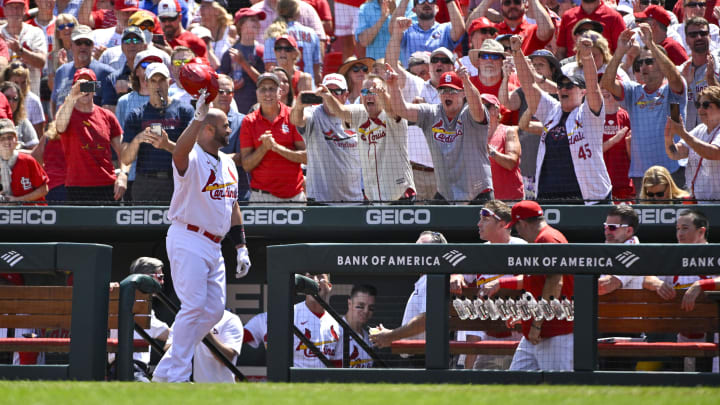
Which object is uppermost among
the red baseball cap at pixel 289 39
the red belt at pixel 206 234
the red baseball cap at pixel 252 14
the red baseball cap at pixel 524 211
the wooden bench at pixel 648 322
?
the red baseball cap at pixel 252 14

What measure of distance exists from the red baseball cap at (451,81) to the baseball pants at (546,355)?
3153mm

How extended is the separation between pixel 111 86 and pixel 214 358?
175 inches

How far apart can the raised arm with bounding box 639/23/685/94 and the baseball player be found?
13.6 ft

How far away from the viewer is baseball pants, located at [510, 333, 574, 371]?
607 cm

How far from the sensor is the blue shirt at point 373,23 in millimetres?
11859

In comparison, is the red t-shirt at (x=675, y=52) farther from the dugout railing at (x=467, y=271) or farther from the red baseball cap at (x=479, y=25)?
the dugout railing at (x=467, y=271)

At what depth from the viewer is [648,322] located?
5934mm

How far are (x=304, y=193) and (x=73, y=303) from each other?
378 cm

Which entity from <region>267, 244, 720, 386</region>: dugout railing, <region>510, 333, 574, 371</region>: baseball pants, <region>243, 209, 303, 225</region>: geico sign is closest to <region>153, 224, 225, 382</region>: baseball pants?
<region>267, 244, 720, 386</region>: dugout railing

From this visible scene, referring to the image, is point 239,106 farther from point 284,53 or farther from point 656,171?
point 656,171

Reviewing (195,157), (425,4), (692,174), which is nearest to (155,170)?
(195,157)

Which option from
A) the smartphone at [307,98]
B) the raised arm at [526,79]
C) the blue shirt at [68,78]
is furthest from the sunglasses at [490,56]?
the blue shirt at [68,78]

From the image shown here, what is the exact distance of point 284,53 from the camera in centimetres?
1087

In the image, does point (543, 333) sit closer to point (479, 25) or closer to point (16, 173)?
point (479, 25)
